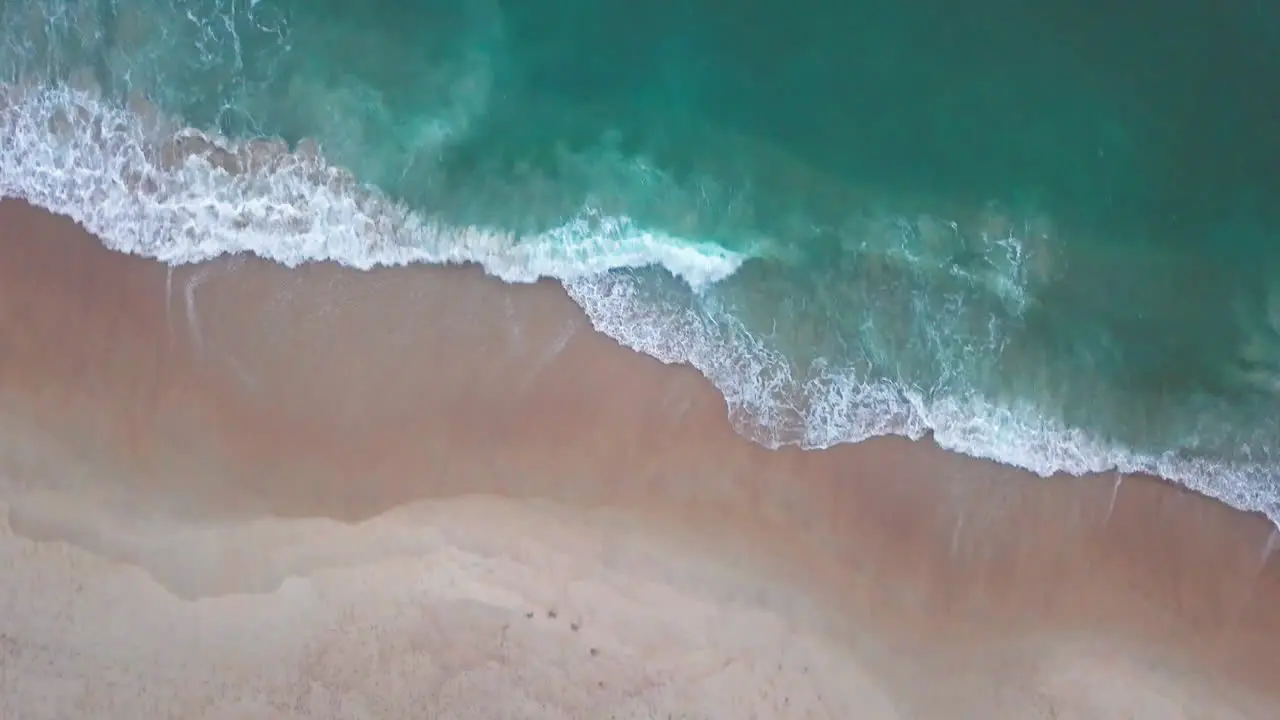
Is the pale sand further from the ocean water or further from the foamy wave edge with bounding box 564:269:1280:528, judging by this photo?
the ocean water

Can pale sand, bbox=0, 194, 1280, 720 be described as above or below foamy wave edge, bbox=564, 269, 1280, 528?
below

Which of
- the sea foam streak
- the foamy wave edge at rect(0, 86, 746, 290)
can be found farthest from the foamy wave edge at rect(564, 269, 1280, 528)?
the foamy wave edge at rect(0, 86, 746, 290)

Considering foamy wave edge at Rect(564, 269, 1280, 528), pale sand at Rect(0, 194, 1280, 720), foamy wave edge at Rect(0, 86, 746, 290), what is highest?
foamy wave edge at Rect(0, 86, 746, 290)

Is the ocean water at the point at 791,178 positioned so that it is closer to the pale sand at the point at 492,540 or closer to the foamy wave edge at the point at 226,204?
the foamy wave edge at the point at 226,204

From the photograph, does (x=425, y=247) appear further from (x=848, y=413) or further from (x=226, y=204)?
(x=848, y=413)

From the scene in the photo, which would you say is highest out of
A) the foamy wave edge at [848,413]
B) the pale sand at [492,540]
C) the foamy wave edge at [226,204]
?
the foamy wave edge at [226,204]

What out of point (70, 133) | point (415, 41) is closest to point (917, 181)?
point (415, 41)

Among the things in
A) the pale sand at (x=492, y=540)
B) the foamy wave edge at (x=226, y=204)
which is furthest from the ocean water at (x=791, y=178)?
the pale sand at (x=492, y=540)
